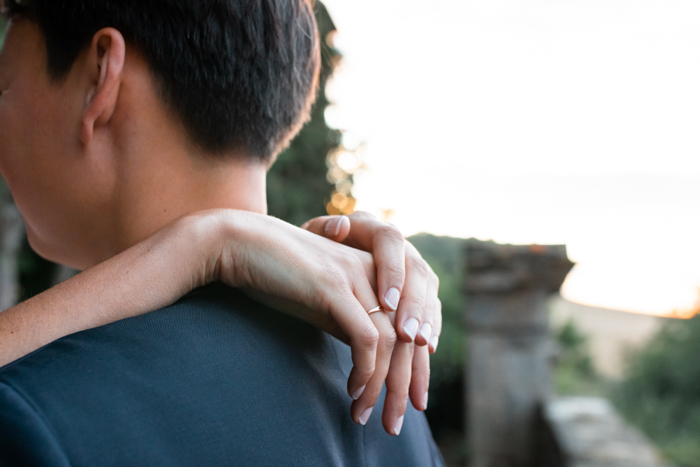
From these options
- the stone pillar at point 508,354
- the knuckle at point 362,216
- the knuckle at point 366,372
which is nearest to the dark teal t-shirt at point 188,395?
the knuckle at point 366,372

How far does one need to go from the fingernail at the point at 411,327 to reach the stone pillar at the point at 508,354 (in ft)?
9.82

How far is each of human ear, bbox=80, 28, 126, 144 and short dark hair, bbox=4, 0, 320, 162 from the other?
0.05 meters

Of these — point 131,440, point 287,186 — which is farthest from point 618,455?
point 287,186

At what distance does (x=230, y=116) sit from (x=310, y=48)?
382 millimetres

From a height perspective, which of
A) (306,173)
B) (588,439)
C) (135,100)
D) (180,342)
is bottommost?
(588,439)

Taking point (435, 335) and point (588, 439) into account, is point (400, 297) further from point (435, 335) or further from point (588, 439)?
point (588, 439)

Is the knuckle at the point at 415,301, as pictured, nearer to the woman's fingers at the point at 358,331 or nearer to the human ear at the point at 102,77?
the woman's fingers at the point at 358,331

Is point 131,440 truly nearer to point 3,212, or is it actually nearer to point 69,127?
point 69,127

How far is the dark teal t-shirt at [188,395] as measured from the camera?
24.6 inches

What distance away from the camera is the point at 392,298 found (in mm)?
947

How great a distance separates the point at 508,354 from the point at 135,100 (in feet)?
11.3

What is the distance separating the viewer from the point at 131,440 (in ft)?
2.17

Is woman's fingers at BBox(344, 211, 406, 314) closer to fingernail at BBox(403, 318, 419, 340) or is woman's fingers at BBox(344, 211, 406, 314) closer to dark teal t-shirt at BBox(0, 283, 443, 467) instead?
fingernail at BBox(403, 318, 419, 340)

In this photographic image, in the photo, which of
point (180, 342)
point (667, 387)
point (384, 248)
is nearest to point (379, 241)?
point (384, 248)
